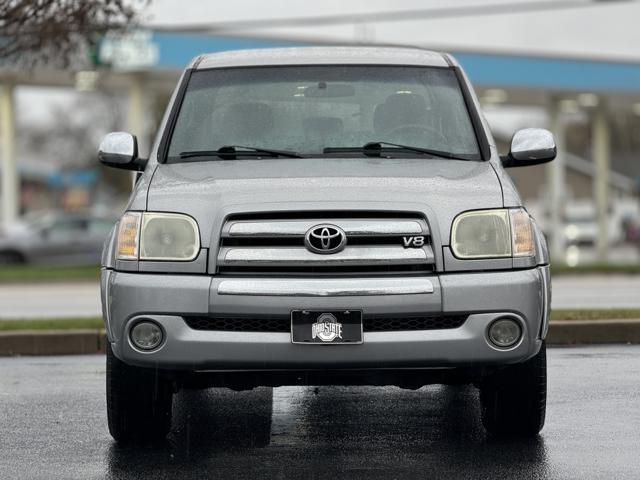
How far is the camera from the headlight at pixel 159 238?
6078 mm

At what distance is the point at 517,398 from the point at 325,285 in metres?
1.28

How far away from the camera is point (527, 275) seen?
606cm

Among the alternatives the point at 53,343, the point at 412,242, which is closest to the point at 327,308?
the point at 412,242

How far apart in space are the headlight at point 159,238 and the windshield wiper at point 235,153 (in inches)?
36.6

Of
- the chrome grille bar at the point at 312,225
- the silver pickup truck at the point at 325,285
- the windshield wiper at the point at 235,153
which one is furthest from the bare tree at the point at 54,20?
the chrome grille bar at the point at 312,225

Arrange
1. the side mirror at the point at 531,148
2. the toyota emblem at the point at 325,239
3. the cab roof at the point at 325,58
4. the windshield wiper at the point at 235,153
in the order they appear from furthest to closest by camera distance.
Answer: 1. the cab roof at the point at 325,58
2. the side mirror at the point at 531,148
3. the windshield wiper at the point at 235,153
4. the toyota emblem at the point at 325,239

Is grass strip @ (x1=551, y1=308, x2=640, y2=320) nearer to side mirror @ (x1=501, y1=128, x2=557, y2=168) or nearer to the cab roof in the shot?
the cab roof

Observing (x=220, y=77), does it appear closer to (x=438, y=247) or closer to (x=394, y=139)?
(x=394, y=139)

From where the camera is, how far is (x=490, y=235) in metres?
6.11

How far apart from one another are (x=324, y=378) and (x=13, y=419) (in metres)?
2.25

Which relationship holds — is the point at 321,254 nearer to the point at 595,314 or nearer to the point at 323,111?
the point at 323,111

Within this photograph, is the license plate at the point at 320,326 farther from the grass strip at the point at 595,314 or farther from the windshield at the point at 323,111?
the grass strip at the point at 595,314

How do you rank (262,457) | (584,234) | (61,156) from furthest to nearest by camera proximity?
(61,156) < (584,234) < (262,457)

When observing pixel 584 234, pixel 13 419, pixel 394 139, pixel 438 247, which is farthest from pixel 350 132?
pixel 584 234
